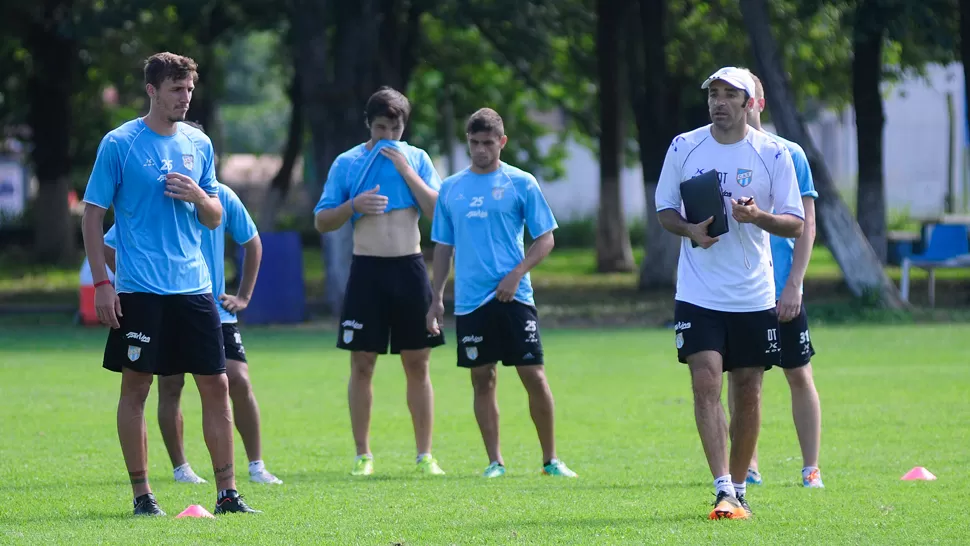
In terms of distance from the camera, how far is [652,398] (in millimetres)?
12953

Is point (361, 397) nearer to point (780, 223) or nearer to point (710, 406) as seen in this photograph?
point (710, 406)

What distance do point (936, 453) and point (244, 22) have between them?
22.4m

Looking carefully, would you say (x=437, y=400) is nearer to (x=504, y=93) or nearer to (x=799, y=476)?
(x=799, y=476)

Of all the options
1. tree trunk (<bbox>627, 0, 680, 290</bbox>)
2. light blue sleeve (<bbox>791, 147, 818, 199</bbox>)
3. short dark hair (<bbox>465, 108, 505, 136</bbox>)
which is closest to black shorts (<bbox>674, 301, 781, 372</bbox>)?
light blue sleeve (<bbox>791, 147, 818, 199</bbox>)

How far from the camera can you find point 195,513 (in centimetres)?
697

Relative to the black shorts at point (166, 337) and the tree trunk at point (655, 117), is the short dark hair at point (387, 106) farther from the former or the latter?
the tree trunk at point (655, 117)

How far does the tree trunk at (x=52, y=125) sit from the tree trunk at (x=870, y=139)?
15444 millimetres

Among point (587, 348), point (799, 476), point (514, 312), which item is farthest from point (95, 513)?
point (587, 348)

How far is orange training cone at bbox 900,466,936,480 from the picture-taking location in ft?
26.6

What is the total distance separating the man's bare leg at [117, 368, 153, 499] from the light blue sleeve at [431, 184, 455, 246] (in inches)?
97.4

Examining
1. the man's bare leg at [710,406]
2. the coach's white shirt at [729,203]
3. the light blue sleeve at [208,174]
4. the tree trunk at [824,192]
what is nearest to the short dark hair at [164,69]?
the light blue sleeve at [208,174]

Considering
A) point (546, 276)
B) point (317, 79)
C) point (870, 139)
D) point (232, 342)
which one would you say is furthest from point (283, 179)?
point (232, 342)

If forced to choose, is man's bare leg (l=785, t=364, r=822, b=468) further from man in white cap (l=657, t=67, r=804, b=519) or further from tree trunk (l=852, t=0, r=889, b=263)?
tree trunk (l=852, t=0, r=889, b=263)

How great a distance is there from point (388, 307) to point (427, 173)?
0.88 metres
